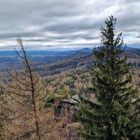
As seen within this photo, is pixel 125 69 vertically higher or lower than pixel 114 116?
higher

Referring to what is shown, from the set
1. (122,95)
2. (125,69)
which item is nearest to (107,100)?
(122,95)

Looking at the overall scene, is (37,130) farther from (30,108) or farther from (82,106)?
(82,106)

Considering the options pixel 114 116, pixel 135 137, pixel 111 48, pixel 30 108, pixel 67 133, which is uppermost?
pixel 111 48

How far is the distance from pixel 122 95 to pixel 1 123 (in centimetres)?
2424

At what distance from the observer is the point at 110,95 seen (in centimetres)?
2611

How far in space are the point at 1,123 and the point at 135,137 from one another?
24383 mm

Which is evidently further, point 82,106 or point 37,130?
point 82,106

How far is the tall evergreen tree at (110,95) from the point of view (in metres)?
25.7

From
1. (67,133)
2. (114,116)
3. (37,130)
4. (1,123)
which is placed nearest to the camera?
(37,130)

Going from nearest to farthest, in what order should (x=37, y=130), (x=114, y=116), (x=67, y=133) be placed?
(x=37, y=130)
(x=114, y=116)
(x=67, y=133)

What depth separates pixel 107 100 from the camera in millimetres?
26016

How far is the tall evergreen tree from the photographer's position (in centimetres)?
2566

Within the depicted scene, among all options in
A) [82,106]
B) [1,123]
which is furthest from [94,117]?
[1,123]

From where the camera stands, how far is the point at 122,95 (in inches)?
1024
